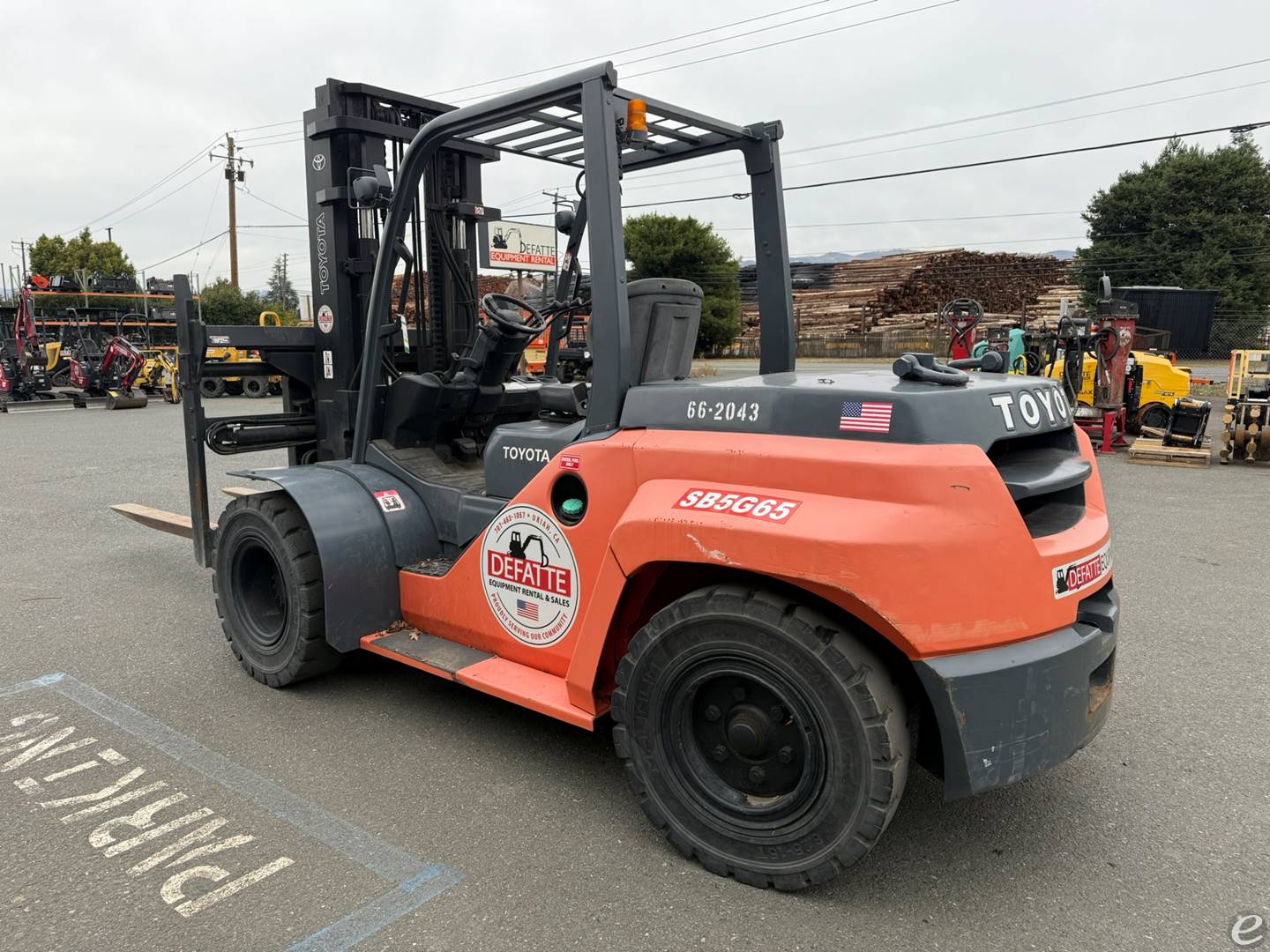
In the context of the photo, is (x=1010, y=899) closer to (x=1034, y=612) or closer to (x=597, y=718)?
(x=1034, y=612)

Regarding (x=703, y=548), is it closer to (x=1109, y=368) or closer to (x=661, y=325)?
(x=661, y=325)

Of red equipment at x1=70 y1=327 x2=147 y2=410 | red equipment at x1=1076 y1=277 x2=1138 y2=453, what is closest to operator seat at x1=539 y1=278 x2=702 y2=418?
red equipment at x1=1076 y1=277 x2=1138 y2=453

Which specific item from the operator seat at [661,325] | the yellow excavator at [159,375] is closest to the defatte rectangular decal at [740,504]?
the operator seat at [661,325]

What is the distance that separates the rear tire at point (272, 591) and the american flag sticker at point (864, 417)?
2624 millimetres

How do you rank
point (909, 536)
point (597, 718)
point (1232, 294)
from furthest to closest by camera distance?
point (1232, 294)
point (597, 718)
point (909, 536)

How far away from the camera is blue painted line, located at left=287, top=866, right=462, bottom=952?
8.14 feet

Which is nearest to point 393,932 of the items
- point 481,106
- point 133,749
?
point 133,749

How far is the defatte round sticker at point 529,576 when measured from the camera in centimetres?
325

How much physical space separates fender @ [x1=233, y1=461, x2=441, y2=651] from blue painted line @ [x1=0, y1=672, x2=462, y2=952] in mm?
723

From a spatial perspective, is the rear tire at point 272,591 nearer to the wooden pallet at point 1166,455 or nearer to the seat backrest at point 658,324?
the seat backrest at point 658,324

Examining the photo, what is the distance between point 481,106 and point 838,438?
206 centimetres

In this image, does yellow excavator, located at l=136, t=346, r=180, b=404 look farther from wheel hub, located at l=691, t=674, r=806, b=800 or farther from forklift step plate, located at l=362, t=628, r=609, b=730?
wheel hub, located at l=691, t=674, r=806, b=800

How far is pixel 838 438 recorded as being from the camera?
2662 millimetres

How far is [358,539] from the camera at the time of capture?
159 inches
